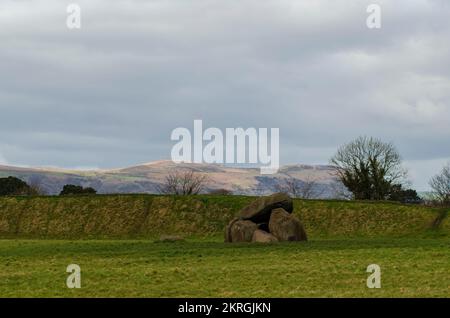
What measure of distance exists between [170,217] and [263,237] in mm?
34371

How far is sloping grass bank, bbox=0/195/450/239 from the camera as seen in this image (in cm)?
8469

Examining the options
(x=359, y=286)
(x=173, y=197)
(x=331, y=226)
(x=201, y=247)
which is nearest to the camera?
(x=359, y=286)

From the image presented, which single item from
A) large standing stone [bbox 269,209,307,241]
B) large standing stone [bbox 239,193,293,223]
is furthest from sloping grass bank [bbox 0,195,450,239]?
large standing stone [bbox 269,209,307,241]

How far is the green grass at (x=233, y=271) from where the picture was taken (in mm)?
31250

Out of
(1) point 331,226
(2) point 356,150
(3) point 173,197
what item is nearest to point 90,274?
(1) point 331,226

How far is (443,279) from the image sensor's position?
3425 cm

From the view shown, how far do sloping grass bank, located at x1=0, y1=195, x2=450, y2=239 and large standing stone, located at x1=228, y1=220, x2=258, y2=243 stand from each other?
21.2 m

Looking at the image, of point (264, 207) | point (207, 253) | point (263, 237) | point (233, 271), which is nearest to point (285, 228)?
point (263, 237)

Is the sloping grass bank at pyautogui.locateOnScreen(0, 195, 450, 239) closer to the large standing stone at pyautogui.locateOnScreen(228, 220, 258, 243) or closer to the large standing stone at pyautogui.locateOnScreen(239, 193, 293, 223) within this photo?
the large standing stone at pyautogui.locateOnScreen(239, 193, 293, 223)

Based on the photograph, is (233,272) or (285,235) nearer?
(233,272)

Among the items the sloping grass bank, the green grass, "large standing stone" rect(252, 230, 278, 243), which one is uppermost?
the sloping grass bank

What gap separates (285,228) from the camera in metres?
60.2
